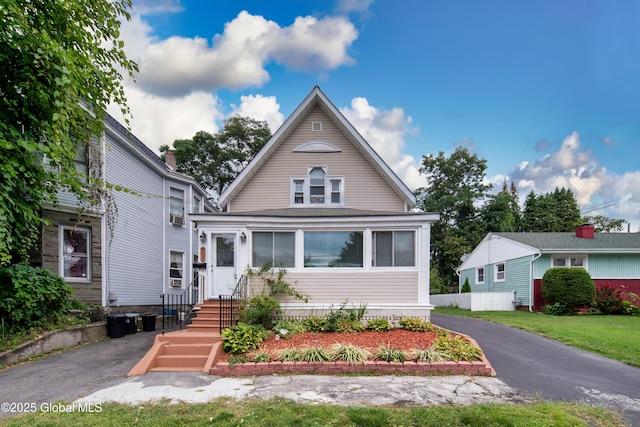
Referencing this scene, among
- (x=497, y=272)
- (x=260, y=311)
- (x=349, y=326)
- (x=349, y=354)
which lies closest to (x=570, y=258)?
(x=497, y=272)

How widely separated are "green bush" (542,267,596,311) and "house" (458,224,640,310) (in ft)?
3.85

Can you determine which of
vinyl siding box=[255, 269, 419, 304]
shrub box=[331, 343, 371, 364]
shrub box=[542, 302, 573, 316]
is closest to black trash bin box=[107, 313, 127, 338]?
vinyl siding box=[255, 269, 419, 304]

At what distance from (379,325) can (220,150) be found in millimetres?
25767

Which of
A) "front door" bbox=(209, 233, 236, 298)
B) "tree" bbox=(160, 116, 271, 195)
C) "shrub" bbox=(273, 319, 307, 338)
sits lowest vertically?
"shrub" bbox=(273, 319, 307, 338)

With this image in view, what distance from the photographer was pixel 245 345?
6.98 meters

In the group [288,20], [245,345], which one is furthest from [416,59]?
[245,345]

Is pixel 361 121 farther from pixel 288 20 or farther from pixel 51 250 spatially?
pixel 51 250

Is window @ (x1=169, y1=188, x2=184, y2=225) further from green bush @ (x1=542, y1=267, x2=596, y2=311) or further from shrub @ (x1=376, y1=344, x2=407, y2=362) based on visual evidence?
green bush @ (x1=542, y1=267, x2=596, y2=311)

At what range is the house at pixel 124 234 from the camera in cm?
1058

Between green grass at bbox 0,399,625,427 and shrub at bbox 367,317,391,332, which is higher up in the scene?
green grass at bbox 0,399,625,427

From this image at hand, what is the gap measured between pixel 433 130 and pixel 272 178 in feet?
37.9

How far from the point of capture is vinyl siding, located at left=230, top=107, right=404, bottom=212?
37.2 ft

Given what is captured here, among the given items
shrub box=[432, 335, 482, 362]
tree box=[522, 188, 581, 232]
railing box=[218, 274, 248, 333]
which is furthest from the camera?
tree box=[522, 188, 581, 232]

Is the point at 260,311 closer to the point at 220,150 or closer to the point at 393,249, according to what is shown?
the point at 393,249
